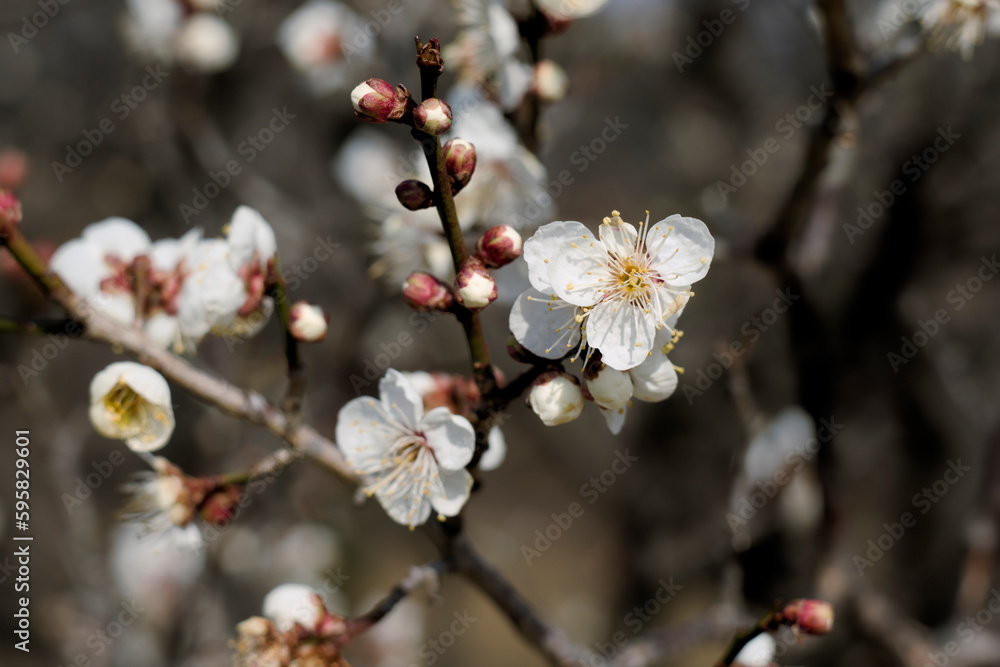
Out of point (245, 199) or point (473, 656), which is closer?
point (245, 199)

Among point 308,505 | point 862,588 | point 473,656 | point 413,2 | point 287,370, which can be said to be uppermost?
point 413,2

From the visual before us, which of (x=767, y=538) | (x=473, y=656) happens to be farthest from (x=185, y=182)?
(x=473, y=656)

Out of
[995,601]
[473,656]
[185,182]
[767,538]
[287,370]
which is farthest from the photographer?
[473,656]

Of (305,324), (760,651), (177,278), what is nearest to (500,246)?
(305,324)

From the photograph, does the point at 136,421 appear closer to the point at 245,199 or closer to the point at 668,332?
the point at 668,332
